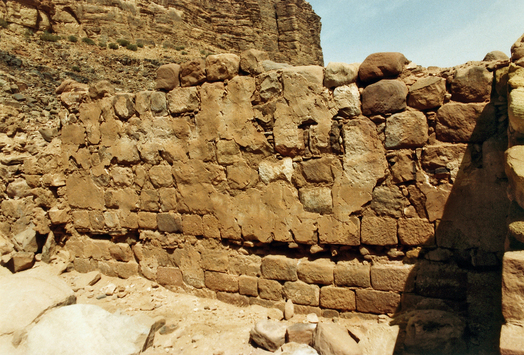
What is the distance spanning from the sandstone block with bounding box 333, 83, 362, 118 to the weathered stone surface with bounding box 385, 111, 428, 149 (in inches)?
11.8

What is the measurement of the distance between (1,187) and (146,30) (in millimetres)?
19453

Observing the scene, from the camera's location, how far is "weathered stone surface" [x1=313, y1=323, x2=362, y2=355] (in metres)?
2.54

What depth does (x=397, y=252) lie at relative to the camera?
2971 mm

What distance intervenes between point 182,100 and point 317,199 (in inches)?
72.9

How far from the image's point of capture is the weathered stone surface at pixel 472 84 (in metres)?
2.62

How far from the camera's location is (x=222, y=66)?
3.48 meters

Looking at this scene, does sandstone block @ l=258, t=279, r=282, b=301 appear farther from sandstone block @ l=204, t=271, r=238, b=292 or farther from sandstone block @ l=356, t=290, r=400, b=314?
sandstone block @ l=356, t=290, r=400, b=314

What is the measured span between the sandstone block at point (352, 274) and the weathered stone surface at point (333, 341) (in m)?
0.44

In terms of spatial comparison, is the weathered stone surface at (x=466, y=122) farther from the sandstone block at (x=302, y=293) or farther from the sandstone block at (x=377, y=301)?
the sandstone block at (x=302, y=293)

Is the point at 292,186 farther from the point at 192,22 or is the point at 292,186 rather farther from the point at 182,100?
the point at 192,22

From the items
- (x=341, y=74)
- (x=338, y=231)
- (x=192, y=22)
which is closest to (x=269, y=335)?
(x=338, y=231)

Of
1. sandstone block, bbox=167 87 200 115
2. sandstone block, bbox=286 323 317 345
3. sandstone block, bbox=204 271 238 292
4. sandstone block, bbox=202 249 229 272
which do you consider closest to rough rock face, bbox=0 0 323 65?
sandstone block, bbox=167 87 200 115

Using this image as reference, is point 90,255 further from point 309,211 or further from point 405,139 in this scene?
point 405,139

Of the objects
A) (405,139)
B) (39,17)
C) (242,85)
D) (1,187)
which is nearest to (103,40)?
(39,17)
